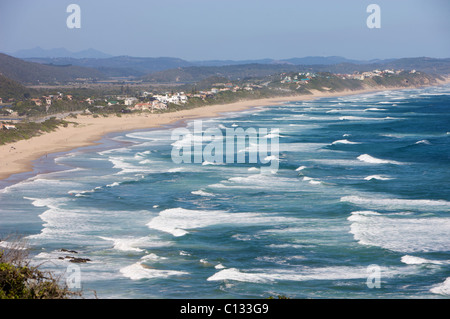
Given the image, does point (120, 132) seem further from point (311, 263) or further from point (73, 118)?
point (311, 263)

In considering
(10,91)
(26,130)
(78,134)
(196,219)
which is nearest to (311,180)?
(196,219)

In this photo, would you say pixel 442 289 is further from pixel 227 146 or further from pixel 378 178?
pixel 227 146

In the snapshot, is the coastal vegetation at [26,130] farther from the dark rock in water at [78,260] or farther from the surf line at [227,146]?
the dark rock in water at [78,260]

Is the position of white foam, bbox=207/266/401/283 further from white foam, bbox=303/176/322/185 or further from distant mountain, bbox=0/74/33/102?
distant mountain, bbox=0/74/33/102

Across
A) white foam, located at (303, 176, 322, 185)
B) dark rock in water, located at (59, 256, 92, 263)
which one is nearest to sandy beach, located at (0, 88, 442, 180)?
dark rock in water, located at (59, 256, 92, 263)

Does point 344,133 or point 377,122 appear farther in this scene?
point 377,122
